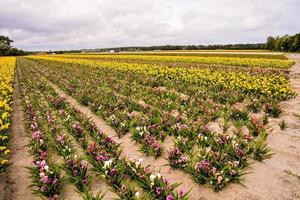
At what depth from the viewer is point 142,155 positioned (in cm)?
614

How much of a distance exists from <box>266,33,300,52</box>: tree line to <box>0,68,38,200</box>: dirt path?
77.9 metres

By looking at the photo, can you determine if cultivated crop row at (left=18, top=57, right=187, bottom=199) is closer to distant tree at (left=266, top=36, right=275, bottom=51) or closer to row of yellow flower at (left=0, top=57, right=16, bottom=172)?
row of yellow flower at (left=0, top=57, right=16, bottom=172)

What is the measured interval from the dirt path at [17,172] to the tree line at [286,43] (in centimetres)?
7790

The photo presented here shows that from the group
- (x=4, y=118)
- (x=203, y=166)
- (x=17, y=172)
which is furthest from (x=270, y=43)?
(x=17, y=172)

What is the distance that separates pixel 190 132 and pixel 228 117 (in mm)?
2075

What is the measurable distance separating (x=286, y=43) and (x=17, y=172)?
83733mm

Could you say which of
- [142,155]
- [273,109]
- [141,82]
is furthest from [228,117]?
[141,82]

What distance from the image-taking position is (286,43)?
74.6 metres

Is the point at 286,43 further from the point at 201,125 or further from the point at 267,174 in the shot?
the point at 267,174

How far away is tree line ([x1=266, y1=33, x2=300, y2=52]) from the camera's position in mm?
69812

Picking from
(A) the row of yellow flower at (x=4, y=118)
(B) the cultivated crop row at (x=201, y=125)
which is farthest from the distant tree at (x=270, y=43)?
(A) the row of yellow flower at (x=4, y=118)

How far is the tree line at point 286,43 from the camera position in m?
69.8

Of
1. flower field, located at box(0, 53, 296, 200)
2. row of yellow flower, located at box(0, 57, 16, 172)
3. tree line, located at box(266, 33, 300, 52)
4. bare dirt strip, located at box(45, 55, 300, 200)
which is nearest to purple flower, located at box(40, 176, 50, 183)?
flower field, located at box(0, 53, 296, 200)

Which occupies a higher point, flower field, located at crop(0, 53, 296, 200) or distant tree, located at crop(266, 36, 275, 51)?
distant tree, located at crop(266, 36, 275, 51)
